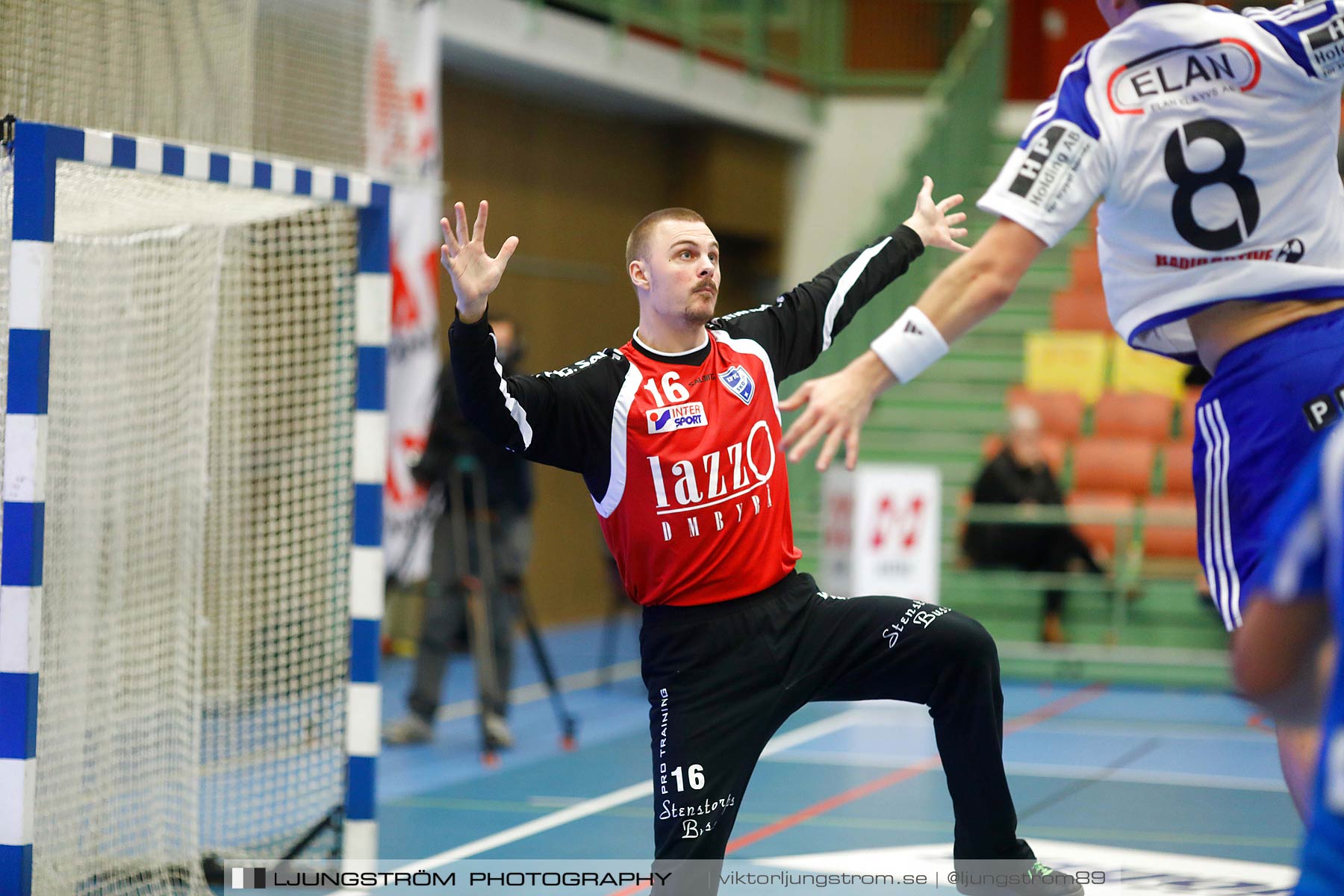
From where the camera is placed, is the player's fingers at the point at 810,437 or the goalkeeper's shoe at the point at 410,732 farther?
the goalkeeper's shoe at the point at 410,732

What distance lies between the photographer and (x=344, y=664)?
224 inches

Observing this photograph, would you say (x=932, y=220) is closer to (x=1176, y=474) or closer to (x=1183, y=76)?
(x=1183, y=76)

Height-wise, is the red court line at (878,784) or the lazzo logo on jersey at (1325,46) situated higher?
the lazzo logo on jersey at (1325,46)

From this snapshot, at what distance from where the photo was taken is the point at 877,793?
7113mm

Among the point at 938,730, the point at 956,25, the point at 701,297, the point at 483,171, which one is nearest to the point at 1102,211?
the point at 701,297

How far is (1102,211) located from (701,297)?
3.84 ft

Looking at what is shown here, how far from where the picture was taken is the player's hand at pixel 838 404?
10.9ft

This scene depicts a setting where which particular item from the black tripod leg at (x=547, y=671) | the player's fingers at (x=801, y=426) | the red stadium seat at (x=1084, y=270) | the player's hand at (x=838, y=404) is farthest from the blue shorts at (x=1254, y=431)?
the red stadium seat at (x=1084, y=270)

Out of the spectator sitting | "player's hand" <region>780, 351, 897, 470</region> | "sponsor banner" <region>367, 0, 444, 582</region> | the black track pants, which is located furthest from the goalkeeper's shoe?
"player's hand" <region>780, 351, 897, 470</region>

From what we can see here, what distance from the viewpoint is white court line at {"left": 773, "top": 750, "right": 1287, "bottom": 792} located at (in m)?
7.45

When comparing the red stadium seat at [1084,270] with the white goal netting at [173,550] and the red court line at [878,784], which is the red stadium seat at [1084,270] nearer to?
the red court line at [878,784]

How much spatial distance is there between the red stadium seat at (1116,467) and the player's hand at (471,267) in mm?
9804

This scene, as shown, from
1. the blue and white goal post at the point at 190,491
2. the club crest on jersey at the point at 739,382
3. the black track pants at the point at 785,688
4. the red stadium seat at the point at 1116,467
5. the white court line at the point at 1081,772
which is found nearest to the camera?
the black track pants at the point at 785,688

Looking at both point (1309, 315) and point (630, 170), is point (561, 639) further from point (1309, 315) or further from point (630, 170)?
point (1309, 315)
